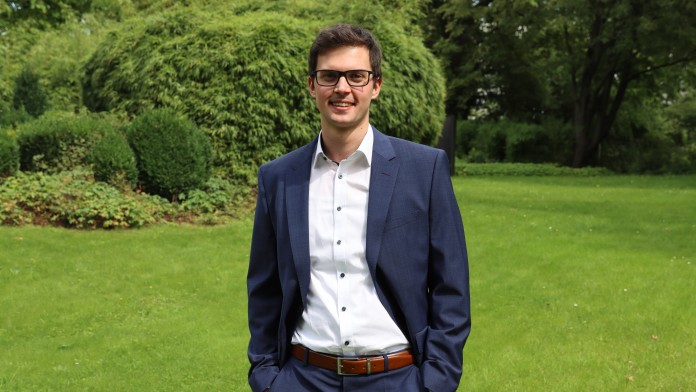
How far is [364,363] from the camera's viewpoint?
8.97 ft

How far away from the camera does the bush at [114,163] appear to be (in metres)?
12.0

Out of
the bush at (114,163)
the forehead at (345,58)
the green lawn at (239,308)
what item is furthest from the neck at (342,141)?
the bush at (114,163)

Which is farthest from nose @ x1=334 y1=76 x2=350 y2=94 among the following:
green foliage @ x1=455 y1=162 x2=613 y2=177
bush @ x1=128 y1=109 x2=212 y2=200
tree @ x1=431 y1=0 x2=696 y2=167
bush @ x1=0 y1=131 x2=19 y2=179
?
green foliage @ x1=455 y1=162 x2=613 y2=177

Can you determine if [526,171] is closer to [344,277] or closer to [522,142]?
[522,142]

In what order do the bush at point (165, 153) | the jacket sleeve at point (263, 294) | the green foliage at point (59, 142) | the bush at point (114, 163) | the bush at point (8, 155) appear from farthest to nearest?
the green foliage at point (59, 142) → the bush at point (165, 153) → the bush at point (8, 155) → the bush at point (114, 163) → the jacket sleeve at point (263, 294)

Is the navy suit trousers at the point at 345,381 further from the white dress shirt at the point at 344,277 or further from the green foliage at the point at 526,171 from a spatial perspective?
the green foliage at the point at 526,171

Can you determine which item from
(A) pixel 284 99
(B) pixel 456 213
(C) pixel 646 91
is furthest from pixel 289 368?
(C) pixel 646 91

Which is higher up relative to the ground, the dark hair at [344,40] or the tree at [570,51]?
the tree at [570,51]

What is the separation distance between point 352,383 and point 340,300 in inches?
11.3

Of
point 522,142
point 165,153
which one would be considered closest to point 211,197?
point 165,153

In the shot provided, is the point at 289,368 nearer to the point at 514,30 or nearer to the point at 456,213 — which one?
the point at 456,213

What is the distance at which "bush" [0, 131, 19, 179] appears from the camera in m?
12.1

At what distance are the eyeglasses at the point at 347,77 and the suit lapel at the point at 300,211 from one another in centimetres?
28

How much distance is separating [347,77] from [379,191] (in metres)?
0.41
